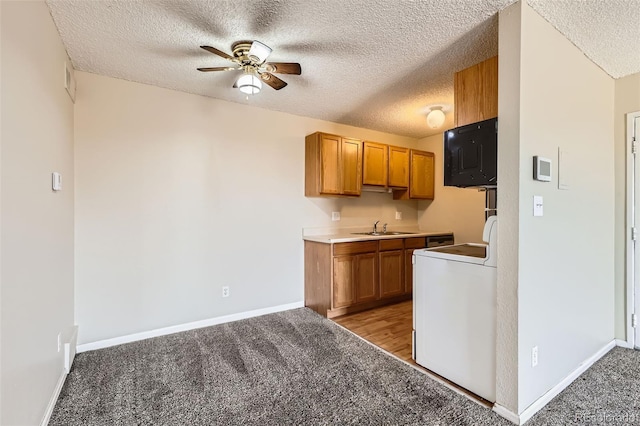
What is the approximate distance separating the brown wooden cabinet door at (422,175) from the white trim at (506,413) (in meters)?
3.06

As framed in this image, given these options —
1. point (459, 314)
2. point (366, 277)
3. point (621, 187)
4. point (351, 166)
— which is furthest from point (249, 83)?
point (621, 187)

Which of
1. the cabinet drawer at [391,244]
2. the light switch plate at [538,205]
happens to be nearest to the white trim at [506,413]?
the light switch plate at [538,205]

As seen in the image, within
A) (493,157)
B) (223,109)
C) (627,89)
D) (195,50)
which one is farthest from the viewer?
(223,109)

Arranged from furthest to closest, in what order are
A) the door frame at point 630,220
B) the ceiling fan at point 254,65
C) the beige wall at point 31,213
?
the door frame at point 630,220
the ceiling fan at point 254,65
the beige wall at point 31,213

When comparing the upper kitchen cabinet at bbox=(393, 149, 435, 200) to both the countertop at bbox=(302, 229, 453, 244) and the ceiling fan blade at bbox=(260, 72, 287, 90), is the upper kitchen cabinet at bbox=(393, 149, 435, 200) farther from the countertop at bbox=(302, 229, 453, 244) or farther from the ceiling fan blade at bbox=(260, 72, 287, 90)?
the ceiling fan blade at bbox=(260, 72, 287, 90)

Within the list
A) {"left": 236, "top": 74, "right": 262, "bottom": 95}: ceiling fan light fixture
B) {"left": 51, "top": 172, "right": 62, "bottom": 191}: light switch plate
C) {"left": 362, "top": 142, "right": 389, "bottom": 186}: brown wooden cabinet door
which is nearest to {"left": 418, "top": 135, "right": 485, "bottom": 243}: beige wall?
{"left": 362, "top": 142, "right": 389, "bottom": 186}: brown wooden cabinet door

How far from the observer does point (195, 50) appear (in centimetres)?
221

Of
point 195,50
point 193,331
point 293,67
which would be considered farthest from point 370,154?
point 193,331

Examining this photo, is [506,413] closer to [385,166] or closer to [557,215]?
[557,215]

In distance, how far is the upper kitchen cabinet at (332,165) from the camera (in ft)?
11.7

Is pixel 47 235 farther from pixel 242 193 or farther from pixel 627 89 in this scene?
pixel 627 89

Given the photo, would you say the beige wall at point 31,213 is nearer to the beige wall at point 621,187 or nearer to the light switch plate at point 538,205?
the light switch plate at point 538,205

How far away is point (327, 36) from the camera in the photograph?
2045mm

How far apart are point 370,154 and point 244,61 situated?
2233mm
